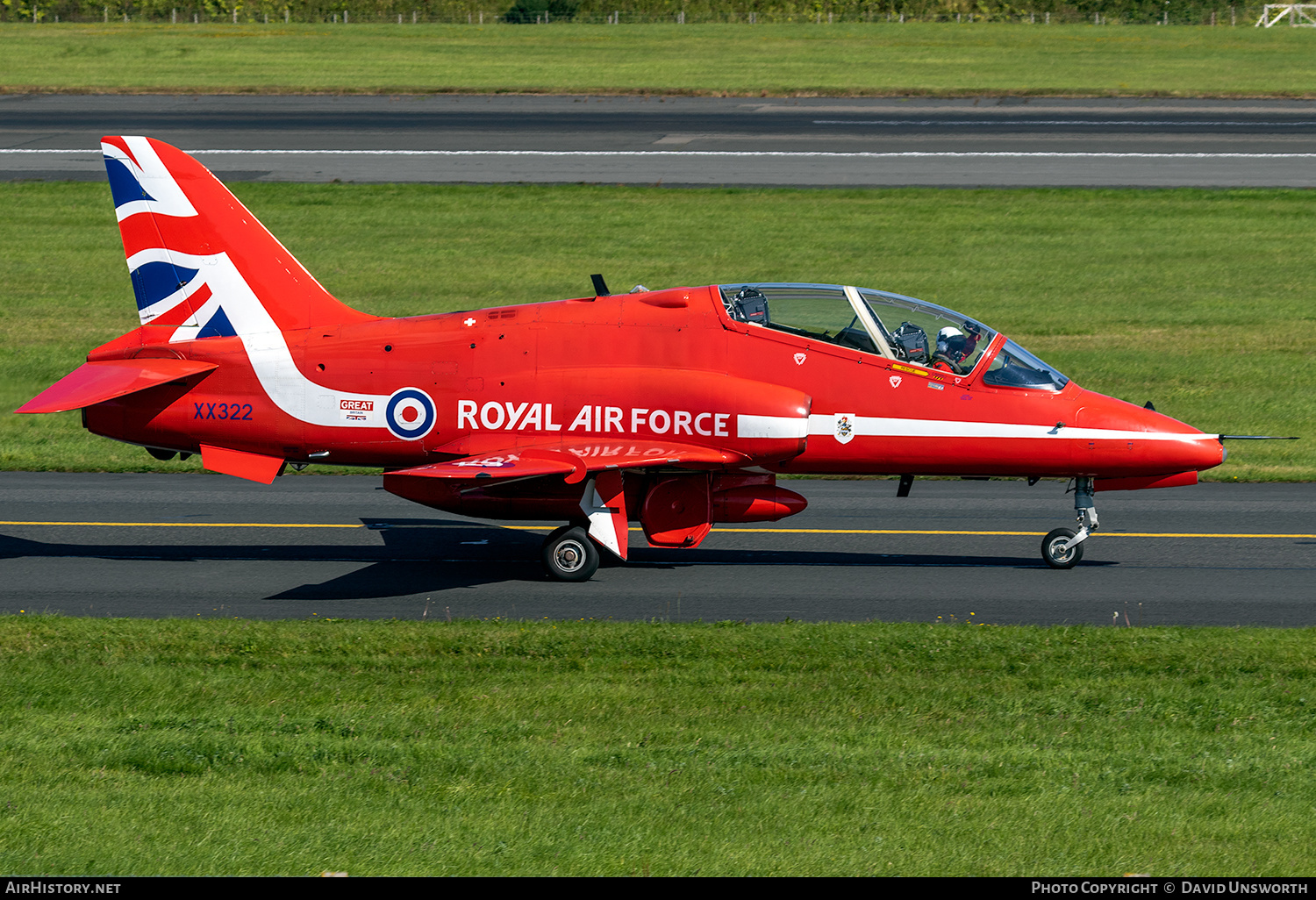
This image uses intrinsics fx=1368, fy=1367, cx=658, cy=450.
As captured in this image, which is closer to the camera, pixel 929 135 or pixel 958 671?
pixel 958 671

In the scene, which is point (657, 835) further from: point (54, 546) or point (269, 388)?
point (54, 546)

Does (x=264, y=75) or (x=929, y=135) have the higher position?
(x=264, y=75)

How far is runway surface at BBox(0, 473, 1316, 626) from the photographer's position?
1395cm

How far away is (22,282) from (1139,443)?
25005 mm

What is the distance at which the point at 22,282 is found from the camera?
30.2 m

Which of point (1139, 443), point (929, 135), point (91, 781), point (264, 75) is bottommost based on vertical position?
point (91, 781)

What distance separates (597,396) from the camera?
14.9 metres

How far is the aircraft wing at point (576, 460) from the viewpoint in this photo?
13.9 m

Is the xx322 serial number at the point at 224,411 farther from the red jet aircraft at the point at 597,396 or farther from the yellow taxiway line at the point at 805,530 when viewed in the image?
the yellow taxiway line at the point at 805,530

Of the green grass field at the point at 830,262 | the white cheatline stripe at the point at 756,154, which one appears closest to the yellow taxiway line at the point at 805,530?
the green grass field at the point at 830,262

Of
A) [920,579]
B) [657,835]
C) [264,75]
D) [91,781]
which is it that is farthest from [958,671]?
[264,75]

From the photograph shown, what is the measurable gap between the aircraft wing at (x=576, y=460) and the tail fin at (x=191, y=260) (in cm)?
277

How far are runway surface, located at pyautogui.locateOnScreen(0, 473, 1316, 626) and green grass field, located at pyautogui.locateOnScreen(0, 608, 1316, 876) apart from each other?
3.61 ft
